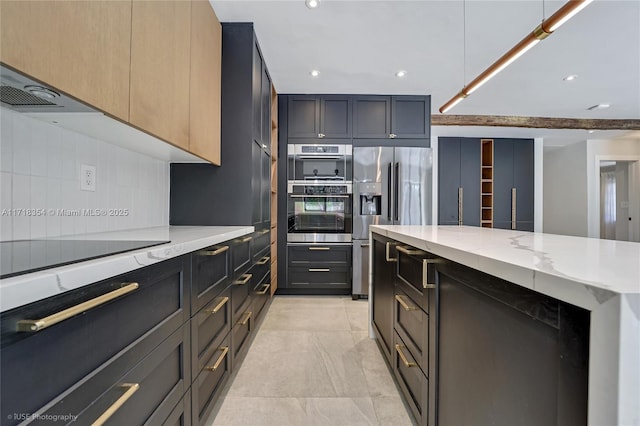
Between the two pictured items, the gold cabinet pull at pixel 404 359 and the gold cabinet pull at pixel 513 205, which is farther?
the gold cabinet pull at pixel 513 205

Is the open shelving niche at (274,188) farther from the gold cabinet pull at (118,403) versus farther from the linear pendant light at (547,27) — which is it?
the gold cabinet pull at (118,403)

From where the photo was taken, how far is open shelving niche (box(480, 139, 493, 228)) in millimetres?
5441

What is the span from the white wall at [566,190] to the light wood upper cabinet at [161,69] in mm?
7477

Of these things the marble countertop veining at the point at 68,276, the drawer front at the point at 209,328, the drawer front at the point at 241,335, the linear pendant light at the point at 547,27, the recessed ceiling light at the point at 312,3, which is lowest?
the drawer front at the point at 241,335

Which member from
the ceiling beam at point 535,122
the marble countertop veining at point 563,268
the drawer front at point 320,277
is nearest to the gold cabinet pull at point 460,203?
the ceiling beam at point 535,122

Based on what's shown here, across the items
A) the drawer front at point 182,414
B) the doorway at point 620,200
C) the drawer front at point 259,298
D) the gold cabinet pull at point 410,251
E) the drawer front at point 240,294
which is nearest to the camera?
the drawer front at point 182,414

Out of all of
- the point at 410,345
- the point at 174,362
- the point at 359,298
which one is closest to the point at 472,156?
the point at 359,298

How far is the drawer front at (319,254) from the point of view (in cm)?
353

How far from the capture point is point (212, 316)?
1.36 meters

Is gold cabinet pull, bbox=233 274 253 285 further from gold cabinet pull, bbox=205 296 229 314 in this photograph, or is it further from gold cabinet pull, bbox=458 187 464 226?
gold cabinet pull, bbox=458 187 464 226

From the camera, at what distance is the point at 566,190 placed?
6414mm

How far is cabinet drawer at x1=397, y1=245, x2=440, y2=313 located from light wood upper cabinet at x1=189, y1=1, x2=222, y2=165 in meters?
1.42

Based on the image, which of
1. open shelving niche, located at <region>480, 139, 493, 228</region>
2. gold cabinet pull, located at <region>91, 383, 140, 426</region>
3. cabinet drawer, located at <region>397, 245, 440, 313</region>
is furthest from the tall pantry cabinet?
gold cabinet pull, located at <region>91, 383, 140, 426</region>

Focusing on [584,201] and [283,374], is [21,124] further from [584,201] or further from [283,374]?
[584,201]
